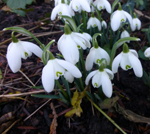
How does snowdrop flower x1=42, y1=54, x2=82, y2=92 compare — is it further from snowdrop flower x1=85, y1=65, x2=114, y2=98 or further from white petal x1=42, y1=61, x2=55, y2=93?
snowdrop flower x1=85, y1=65, x2=114, y2=98

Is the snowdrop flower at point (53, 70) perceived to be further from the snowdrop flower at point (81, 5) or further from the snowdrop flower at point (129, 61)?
the snowdrop flower at point (81, 5)

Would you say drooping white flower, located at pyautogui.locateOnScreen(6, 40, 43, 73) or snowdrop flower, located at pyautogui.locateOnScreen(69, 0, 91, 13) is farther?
snowdrop flower, located at pyautogui.locateOnScreen(69, 0, 91, 13)

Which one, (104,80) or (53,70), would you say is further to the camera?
(104,80)

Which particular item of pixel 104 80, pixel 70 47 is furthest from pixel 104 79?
pixel 70 47

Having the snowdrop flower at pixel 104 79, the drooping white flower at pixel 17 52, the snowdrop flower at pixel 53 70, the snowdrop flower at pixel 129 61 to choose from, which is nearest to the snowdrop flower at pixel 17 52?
the drooping white flower at pixel 17 52

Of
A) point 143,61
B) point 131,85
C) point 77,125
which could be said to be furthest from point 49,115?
point 143,61

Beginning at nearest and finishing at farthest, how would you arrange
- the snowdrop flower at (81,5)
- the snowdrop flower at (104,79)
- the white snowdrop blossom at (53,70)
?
the white snowdrop blossom at (53,70) → the snowdrop flower at (104,79) → the snowdrop flower at (81,5)

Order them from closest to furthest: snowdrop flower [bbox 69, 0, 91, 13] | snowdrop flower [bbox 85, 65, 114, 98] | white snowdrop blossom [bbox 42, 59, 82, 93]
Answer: white snowdrop blossom [bbox 42, 59, 82, 93]
snowdrop flower [bbox 85, 65, 114, 98]
snowdrop flower [bbox 69, 0, 91, 13]

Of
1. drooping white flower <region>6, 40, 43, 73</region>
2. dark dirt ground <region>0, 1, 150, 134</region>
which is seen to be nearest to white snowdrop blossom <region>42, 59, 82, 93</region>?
drooping white flower <region>6, 40, 43, 73</region>

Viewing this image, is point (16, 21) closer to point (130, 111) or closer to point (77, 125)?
point (77, 125)

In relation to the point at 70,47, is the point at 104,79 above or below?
below

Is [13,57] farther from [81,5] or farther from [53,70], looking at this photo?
[81,5]
